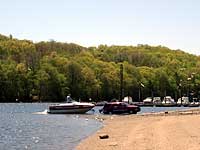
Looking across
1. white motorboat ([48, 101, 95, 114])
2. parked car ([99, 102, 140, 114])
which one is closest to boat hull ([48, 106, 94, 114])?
white motorboat ([48, 101, 95, 114])

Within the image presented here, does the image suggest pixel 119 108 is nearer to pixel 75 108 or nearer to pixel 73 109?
pixel 75 108

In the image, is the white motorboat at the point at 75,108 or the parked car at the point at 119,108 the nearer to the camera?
the parked car at the point at 119,108

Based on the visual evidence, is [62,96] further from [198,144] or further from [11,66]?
[198,144]

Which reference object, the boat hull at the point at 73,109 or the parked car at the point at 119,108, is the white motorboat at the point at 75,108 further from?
the parked car at the point at 119,108

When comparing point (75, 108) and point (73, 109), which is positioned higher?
point (75, 108)

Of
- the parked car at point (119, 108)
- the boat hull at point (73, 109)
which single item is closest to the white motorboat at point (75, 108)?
the boat hull at point (73, 109)

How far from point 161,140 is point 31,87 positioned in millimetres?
162911

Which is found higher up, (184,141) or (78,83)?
(78,83)

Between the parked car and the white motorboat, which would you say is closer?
the parked car

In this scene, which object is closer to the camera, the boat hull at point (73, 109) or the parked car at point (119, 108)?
the parked car at point (119, 108)

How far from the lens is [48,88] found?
198 meters

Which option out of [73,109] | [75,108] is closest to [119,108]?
[75,108]

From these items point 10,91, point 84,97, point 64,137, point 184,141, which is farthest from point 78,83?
point 184,141

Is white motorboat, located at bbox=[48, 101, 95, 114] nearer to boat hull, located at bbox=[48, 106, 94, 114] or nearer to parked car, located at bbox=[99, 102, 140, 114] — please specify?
boat hull, located at bbox=[48, 106, 94, 114]
